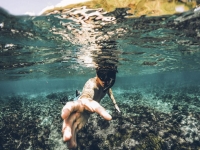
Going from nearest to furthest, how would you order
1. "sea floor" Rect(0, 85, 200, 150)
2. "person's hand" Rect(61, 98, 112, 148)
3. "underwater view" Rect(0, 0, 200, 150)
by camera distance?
1. "person's hand" Rect(61, 98, 112, 148)
2. "underwater view" Rect(0, 0, 200, 150)
3. "sea floor" Rect(0, 85, 200, 150)

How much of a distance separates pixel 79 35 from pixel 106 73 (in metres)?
4.55

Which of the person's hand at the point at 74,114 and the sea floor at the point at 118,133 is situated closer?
the person's hand at the point at 74,114

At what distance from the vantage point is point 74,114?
183 inches

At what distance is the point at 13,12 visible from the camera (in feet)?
25.5

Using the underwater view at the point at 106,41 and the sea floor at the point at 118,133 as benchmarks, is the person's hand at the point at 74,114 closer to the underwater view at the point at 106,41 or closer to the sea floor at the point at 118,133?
the sea floor at the point at 118,133

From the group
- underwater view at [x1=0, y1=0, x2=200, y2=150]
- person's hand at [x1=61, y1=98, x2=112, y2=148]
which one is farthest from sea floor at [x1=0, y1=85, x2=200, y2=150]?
person's hand at [x1=61, y1=98, x2=112, y2=148]

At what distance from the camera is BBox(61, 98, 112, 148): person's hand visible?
4.07 m

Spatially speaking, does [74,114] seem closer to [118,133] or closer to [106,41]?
[118,133]

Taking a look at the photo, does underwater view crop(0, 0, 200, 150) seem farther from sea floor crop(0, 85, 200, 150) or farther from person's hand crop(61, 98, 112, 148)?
person's hand crop(61, 98, 112, 148)

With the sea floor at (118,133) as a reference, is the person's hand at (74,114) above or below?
above

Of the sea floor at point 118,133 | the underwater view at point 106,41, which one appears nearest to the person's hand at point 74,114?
the sea floor at point 118,133

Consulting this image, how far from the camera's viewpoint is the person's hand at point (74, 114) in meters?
4.07

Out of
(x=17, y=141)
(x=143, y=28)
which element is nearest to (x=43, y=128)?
(x=17, y=141)

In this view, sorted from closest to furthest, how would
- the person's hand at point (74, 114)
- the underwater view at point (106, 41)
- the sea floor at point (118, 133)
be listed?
the person's hand at point (74, 114), the underwater view at point (106, 41), the sea floor at point (118, 133)
